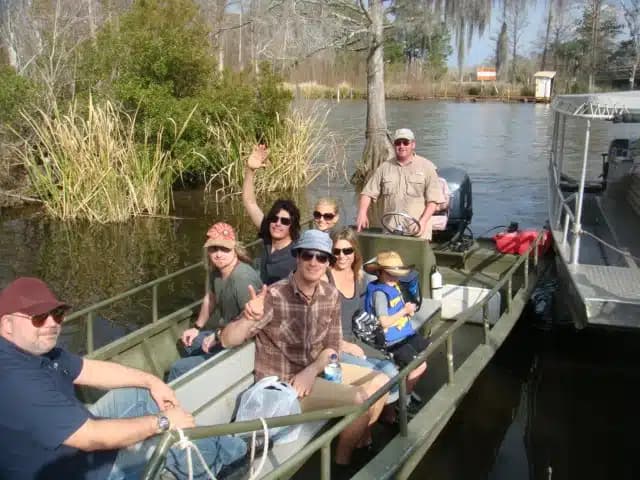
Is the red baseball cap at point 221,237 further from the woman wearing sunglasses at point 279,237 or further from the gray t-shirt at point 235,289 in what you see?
the woman wearing sunglasses at point 279,237

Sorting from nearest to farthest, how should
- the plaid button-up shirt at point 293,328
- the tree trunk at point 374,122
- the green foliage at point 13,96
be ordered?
the plaid button-up shirt at point 293,328 < the green foliage at point 13,96 < the tree trunk at point 374,122

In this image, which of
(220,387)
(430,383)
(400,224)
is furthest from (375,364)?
(400,224)

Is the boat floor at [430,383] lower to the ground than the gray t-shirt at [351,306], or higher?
lower

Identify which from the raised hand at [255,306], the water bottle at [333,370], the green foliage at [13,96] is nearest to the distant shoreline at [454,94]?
the green foliage at [13,96]

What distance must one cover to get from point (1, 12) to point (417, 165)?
58.9 feet

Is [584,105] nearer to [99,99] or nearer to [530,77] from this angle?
[99,99]

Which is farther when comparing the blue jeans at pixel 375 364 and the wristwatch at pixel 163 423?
the blue jeans at pixel 375 364

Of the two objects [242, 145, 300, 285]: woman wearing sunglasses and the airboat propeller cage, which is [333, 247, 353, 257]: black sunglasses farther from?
the airboat propeller cage

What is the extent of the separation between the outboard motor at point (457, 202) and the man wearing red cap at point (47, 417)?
6.83 metres

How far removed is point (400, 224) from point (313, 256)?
3079 mm

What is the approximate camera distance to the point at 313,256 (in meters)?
3.87

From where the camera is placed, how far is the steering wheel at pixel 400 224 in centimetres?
669

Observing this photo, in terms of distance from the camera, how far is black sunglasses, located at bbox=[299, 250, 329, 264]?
387cm

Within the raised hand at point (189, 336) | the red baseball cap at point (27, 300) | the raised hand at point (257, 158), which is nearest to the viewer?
the red baseball cap at point (27, 300)
